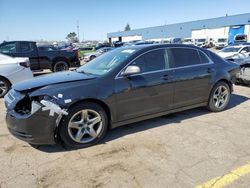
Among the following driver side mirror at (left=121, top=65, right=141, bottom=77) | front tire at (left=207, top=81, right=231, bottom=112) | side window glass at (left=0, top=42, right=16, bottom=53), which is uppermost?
side window glass at (left=0, top=42, right=16, bottom=53)

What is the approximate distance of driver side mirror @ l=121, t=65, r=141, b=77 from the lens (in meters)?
Result: 3.83

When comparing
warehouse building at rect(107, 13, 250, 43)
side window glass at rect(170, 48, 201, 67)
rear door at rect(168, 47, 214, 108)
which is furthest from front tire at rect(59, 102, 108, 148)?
warehouse building at rect(107, 13, 250, 43)

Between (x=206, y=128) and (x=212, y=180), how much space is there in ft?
5.73

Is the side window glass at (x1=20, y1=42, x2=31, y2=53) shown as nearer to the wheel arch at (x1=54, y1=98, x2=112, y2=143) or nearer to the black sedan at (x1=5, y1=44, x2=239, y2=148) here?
the black sedan at (x1=5, y1=44, x2=239, y2=148)

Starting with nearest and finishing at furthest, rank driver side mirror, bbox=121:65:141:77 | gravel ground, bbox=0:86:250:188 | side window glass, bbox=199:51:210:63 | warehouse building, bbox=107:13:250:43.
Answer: gravel ground, bbox=0:86:250:188, driver side mirror, bbox=121:65:141:77, side window glass, bbox=199:51:210:63, warehouse building, bbox=107:13:250:43

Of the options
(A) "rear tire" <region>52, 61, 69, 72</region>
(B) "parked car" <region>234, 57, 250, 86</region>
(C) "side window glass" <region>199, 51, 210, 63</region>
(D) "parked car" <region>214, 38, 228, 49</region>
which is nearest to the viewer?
(C) "side window glass" <region>199, 51, 210, 63</region>

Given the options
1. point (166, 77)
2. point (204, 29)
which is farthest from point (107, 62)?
point (204, 29)

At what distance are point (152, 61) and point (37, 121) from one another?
2.27 metres

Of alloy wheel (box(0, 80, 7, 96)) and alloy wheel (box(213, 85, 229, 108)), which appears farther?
alloy wheel (box(0, 80, 7, 96))

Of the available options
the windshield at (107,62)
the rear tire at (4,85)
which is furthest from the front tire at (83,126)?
the rear tire at (4,85)

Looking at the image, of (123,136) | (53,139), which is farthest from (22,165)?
(123,136)

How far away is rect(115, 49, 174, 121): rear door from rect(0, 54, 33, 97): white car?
4.66 meters

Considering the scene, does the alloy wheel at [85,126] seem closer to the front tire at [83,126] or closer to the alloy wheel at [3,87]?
the front tire at [83,126]

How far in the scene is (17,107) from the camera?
3584 mm
